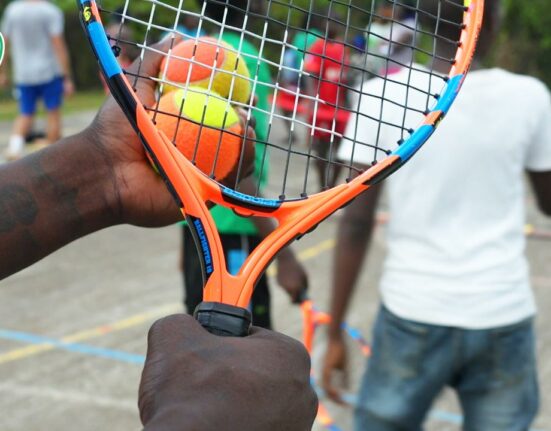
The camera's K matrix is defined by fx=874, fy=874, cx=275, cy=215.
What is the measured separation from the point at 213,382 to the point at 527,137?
1754mm

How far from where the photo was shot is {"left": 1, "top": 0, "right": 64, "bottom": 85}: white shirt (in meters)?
8.95

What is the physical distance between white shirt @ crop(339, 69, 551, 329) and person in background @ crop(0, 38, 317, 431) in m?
1.13

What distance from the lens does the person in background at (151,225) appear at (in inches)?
43.8

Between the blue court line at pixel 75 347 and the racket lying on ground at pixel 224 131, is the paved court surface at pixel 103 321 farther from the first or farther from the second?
the racket lying on ground at pixel 224 131

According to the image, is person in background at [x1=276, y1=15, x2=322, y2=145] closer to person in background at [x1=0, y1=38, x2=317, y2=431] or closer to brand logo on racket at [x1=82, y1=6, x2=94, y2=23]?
person in background at [x1=0, y1=38, x2=317, y2=431]

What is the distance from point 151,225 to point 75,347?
3212 mm

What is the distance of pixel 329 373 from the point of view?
9.95 ft

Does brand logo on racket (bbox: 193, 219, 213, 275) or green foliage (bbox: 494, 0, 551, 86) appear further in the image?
green foliage (bbox: 494, 0, 551, 86)

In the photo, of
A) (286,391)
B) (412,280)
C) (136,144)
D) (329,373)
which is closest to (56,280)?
(329,373)

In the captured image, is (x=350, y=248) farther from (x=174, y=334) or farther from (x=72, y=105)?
(x=72, y=105)

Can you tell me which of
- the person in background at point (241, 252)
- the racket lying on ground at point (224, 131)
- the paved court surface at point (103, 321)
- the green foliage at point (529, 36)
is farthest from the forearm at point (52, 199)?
the green foliage at point (529, 36)

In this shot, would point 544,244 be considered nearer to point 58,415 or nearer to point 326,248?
point 326,248

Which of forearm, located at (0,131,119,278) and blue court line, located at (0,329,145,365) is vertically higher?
forearm, located at (0,131,119,278)

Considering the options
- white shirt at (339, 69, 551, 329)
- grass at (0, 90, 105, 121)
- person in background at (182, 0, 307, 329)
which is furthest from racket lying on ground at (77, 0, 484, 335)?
grass at (0, 90, 105, 121)
